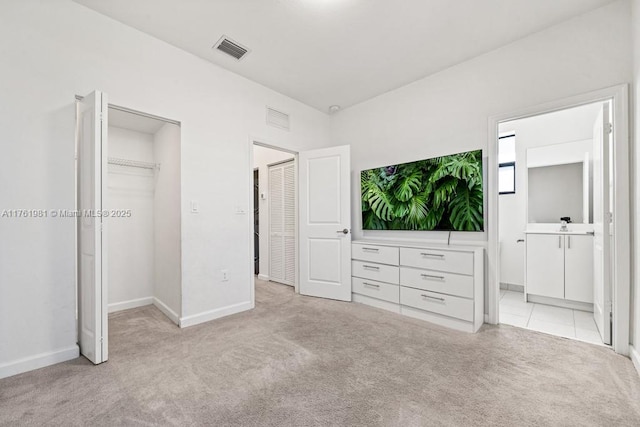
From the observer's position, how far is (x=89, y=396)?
165cm

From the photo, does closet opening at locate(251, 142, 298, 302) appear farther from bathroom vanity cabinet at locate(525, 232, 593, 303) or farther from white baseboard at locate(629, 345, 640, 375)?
white baseboard at locate(629, 345, 640, 375)

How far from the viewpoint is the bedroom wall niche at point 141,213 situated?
3.11 meters

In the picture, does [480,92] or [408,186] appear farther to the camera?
[408,186]

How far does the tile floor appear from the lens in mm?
2568

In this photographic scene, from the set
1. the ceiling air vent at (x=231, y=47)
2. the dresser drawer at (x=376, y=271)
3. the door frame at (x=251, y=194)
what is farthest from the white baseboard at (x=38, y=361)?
the ceiling air vent at (x=231, y=47)

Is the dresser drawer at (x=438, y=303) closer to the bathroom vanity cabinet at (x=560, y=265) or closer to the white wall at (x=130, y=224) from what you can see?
the bathroom vanity cabinet at (x=560, y=265)

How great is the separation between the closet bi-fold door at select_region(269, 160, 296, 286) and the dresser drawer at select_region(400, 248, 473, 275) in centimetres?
192

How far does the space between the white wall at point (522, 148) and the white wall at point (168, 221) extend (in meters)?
4.24

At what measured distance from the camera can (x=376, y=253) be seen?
11.0ft

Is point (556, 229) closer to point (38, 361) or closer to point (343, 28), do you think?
point (343, 28)

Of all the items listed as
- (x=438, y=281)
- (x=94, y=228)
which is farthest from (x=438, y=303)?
(x=94, y=228)

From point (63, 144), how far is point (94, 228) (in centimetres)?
76

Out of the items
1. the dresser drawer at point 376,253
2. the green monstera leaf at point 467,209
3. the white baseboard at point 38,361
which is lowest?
the white baseboard at point 38,361

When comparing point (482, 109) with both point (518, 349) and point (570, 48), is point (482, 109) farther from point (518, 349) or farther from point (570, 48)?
point (518, 349)
